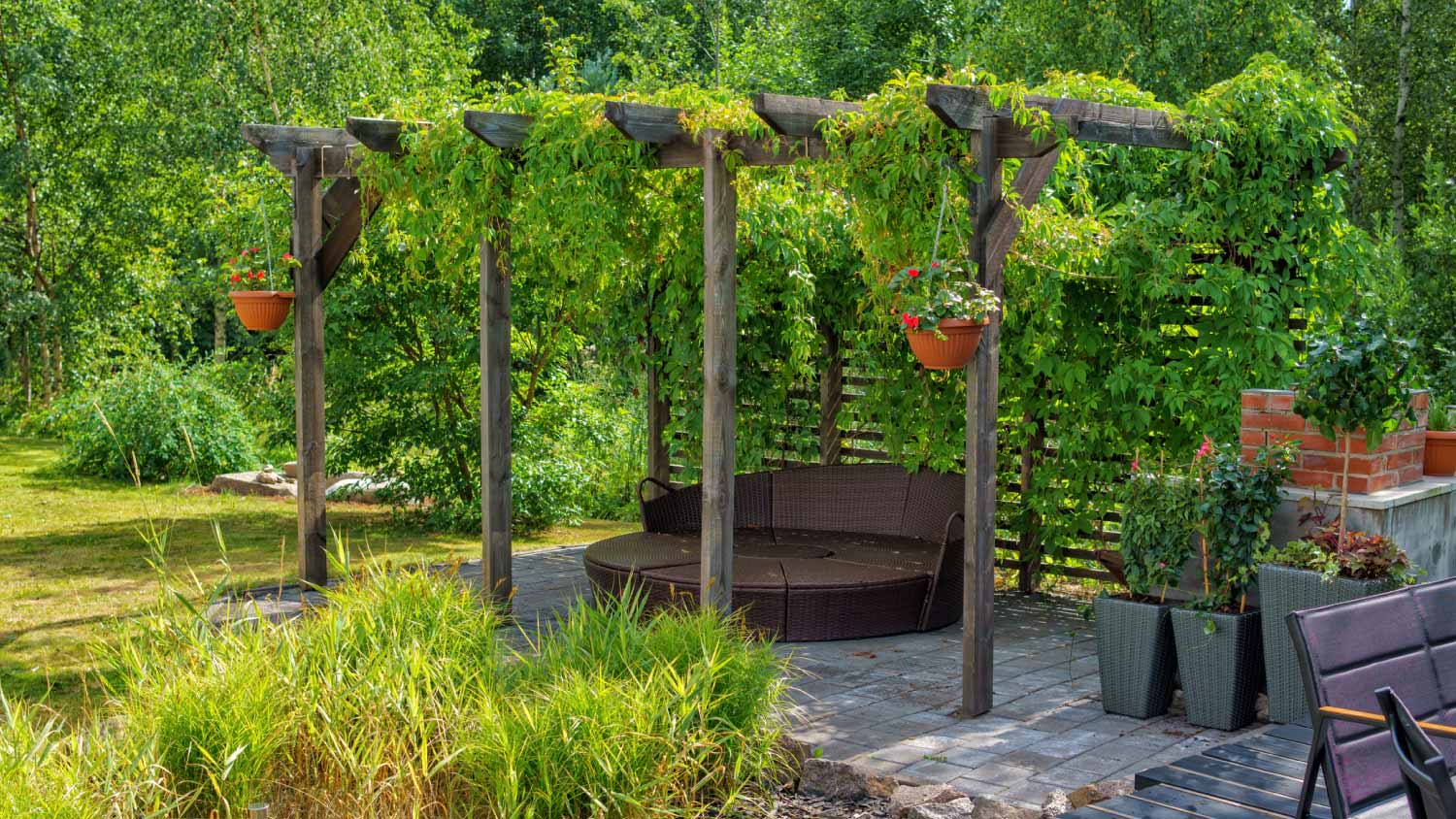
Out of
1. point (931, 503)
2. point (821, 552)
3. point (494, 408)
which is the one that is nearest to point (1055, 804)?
point (821, 552)

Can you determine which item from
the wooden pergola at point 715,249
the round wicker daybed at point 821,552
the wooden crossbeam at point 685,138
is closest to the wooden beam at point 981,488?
the wooden pergola at point 715,249

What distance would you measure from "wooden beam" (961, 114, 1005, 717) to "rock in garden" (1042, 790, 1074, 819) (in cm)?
112

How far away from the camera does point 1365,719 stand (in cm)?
252

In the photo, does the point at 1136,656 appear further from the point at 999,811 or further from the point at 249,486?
the point at 249,486

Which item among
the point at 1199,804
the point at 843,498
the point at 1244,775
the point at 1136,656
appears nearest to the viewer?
the point at 1199,804

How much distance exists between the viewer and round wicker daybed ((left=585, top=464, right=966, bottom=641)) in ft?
21.0

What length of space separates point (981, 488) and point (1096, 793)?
140 cm

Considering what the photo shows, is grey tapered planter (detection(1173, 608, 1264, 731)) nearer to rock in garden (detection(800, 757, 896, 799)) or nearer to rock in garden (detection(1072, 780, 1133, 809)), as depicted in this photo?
rock in garden (detection(1072, 780, 1133, 809))

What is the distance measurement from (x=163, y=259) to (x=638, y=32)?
7.62 metres

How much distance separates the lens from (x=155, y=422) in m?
12.3

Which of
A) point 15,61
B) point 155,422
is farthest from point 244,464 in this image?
point 15,61

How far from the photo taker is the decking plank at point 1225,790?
3.17 meters

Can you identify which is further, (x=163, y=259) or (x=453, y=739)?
(x=163, y=259)

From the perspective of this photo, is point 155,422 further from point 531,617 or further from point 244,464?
point 531,617
